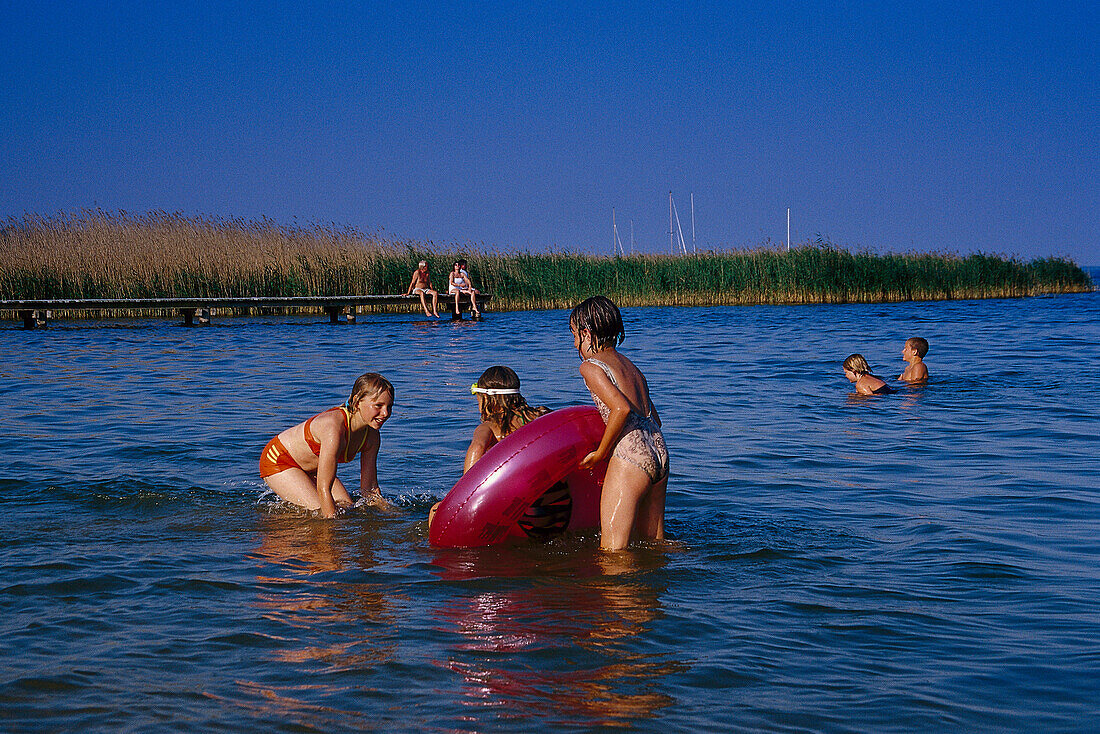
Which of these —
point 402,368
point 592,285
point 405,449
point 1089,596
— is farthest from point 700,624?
→ point 592,285

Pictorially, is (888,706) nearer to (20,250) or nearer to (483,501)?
(483,501)

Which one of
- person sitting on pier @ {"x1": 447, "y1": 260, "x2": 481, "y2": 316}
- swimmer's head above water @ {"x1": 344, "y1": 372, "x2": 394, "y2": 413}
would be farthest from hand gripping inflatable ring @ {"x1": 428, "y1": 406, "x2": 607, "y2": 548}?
person sitting on pier @ {"x1": 447, "y1": 260, "x2": 481, "y2": 316}

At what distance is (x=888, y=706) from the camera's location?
10.7ft

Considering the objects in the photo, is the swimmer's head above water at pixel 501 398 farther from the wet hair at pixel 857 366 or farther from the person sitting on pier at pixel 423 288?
the person sitting on pier at pixel 423 288

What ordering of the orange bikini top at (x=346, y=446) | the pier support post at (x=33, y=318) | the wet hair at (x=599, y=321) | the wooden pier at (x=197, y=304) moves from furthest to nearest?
1. the pier support post at (x=33, y=318)
2. the wooden pier at (x=197, y=304)
3. the orange bikini top at (x=346, y=446)
4. the wet hair at (x=599, y=321)

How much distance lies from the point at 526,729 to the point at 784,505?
354 centimetres

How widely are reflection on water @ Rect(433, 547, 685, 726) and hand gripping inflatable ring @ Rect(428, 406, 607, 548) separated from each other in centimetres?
14

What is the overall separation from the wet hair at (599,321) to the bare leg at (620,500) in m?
0.58

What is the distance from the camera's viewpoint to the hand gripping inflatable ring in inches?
192

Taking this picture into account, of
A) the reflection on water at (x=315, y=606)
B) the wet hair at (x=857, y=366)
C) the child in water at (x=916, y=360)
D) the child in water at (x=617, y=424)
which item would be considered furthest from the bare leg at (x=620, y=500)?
the child in water at (x=916, y=360)

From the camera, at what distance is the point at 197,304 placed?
2314cm

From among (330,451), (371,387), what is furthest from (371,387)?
(330,451)

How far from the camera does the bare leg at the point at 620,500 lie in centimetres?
483

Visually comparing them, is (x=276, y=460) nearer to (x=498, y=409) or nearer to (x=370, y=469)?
(x=370, y=469)
